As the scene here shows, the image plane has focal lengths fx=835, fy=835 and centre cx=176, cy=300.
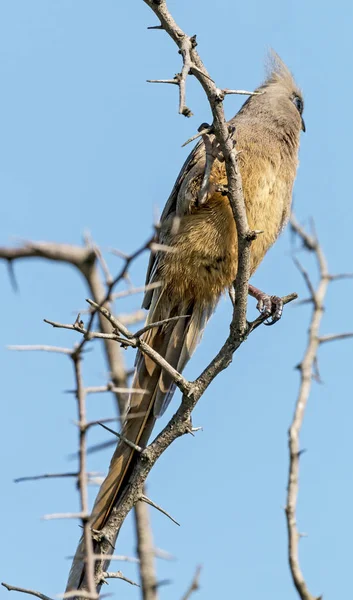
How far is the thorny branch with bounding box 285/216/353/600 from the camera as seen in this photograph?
3.33 meters

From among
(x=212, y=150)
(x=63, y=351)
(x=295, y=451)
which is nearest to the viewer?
(x=63, y=351)

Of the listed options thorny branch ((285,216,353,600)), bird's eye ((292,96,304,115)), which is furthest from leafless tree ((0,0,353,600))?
bird's eye ((292,96,304,115))

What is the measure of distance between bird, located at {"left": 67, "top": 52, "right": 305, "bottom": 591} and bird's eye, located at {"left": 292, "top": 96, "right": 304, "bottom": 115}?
81 centimetres

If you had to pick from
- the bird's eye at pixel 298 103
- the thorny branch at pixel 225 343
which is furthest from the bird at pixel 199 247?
the bird's eye at pixel 298 103

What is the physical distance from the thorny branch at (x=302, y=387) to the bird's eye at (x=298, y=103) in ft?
5.00

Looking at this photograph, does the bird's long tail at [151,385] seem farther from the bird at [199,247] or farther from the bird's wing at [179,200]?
the bird's wing at [179,200]

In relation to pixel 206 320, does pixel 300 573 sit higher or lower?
lower

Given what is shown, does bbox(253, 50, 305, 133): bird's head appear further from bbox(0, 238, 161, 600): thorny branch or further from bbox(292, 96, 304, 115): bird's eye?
bbox(0, 238, 161, 600): thorny branch

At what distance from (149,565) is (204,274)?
2030mm

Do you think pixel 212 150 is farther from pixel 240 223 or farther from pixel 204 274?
pixel 204 274

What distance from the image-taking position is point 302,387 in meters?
4.09

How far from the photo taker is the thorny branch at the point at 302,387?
3.33m

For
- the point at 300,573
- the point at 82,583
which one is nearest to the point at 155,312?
the point at 82,583

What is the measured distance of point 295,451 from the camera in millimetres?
3707
